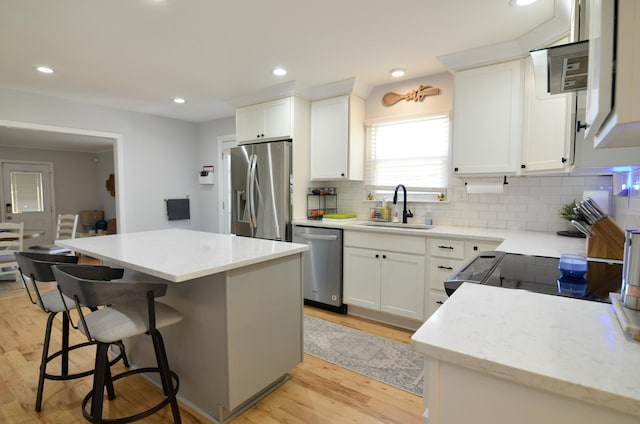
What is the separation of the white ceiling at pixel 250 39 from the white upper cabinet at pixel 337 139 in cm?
29

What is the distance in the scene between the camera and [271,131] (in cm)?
385

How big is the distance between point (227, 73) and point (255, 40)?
82 cm

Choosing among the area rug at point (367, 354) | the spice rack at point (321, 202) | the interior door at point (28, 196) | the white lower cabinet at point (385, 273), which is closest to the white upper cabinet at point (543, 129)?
the white lower cabinet at point (385, 273)

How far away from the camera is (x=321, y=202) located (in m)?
4.11

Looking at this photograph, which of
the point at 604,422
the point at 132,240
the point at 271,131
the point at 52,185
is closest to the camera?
the point at 604,422

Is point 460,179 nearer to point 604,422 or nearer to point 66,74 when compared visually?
point 604,422

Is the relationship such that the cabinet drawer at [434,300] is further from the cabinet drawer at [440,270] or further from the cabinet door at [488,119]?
the cabinet door at [488,119]

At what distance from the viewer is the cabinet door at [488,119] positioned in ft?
8.62

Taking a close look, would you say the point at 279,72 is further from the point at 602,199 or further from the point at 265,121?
the point at 602,199

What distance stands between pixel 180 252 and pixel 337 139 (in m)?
2.24

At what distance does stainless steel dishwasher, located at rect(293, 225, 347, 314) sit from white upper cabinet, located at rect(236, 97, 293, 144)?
115 cm

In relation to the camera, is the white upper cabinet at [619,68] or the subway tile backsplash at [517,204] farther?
the subway tile backsplash at [517,204]

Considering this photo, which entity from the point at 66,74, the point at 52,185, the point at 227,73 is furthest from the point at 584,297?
the point at 52,185

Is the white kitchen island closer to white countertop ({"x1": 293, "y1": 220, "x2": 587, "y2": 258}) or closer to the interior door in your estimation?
white countertop ({"x1": 293, "y1": 220, "x2": 587, "y2": 258})
